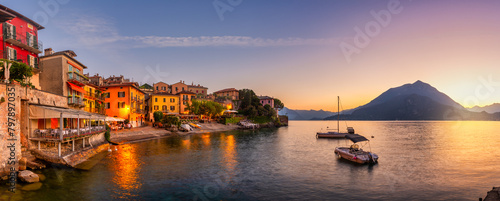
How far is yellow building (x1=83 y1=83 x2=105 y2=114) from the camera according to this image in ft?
171

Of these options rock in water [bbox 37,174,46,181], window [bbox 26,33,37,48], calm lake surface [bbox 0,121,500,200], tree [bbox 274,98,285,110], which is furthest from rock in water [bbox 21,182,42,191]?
tree [bbox 274,98,285,110]

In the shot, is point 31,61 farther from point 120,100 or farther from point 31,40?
point 120,100

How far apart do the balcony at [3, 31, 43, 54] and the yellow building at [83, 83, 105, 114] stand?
13.7 meters

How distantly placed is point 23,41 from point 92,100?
862 inches

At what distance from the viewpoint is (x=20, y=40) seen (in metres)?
35.6

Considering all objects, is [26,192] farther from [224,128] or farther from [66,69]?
[224,128]

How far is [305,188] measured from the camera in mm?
22109

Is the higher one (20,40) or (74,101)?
(20,40)

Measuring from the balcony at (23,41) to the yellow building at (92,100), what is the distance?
13.7 m

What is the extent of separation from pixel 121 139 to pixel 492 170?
5932 centimetres

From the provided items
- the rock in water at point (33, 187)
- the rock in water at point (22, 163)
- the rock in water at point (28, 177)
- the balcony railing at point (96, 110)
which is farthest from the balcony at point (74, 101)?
the rock in water at point (33, 187)

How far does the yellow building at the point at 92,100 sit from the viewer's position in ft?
171

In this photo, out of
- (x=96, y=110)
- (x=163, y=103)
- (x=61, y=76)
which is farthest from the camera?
(x=163, y=103)

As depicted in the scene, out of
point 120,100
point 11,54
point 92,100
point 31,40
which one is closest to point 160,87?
point 120,100
